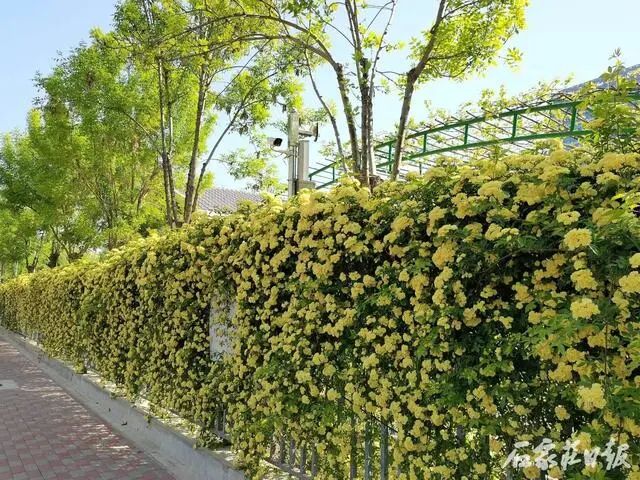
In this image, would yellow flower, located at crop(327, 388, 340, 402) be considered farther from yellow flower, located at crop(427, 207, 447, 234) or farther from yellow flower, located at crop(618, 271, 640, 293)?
yellow flower, located at crop(618, 271, 640, 293)

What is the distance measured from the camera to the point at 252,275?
382cm

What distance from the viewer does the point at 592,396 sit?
167 centimetres

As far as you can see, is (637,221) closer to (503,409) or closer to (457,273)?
(457,273)

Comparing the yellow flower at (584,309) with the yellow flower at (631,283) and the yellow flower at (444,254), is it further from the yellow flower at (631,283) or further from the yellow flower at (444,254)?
the yellow flower at (444,254)

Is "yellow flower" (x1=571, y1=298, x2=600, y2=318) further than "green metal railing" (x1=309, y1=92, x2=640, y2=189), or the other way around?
"green metal railing" (x1=309, y1=92, x2=640, y2=189)

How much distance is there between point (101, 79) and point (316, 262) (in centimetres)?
1069

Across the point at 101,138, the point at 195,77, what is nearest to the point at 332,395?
the point at 195,77

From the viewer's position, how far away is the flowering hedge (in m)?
1.77

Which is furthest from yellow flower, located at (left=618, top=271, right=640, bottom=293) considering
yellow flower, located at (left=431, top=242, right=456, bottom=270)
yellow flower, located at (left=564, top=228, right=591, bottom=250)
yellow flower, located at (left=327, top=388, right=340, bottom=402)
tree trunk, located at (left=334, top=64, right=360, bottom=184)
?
tree trunk, located at (left=334, top=64, right=360, bottom=184)

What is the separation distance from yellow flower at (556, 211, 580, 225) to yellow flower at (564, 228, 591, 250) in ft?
0.28

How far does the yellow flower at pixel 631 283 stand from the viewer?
1620mm

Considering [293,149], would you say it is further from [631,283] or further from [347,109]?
[631,283]

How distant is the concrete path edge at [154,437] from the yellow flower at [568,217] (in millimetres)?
2999

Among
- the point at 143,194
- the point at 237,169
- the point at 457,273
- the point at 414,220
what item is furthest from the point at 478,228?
the point at 143,194
